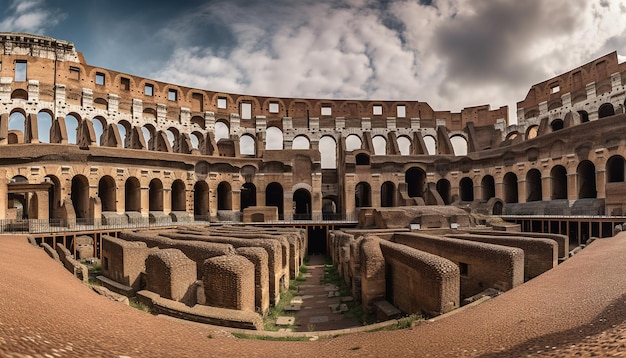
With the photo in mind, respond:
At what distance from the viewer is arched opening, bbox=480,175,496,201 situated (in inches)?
1344

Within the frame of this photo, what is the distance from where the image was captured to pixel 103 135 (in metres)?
33.8

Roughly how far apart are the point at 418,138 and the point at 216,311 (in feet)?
118

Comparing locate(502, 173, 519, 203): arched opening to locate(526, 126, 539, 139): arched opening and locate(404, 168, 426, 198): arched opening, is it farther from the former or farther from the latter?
locate(526, 126, 539, 139): arched opening

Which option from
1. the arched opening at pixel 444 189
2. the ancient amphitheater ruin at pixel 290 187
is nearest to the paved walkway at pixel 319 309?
the ancient amphitheater ruin at pixel 290 187

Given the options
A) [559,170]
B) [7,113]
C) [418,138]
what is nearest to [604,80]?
[559,170]

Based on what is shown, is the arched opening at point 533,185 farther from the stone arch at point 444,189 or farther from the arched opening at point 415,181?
the arched opening at point 415,181

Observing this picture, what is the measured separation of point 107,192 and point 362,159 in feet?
73.0

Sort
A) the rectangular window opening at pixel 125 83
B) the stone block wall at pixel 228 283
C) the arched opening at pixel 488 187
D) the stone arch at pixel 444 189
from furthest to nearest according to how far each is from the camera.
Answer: the stone arch at pixel 444 189
the rectangular window opening at pixel 125 83
the arched opening at pixel 488 187
the stone block wall at pixel 228 283

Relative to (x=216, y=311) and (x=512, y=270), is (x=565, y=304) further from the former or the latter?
(x=216, y=311)

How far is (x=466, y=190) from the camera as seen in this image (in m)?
37.7

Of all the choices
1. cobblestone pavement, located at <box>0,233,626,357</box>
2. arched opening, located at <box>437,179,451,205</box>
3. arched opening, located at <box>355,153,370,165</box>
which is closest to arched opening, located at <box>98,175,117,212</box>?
cobblestone pavement, located at <box>0,233,626,357</box>

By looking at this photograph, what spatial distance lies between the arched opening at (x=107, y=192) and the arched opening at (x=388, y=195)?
79.3ft

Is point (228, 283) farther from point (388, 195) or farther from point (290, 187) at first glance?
point (388, 195)

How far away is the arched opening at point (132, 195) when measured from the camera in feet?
91.7
